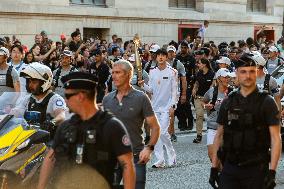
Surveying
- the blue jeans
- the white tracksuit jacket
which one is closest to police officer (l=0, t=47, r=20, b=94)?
the white tracksuit jacket

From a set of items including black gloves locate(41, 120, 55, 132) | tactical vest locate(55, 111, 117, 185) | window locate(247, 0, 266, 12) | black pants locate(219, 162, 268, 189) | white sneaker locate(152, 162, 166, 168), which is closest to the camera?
tactical vest locate(55, 111, 117, 185)

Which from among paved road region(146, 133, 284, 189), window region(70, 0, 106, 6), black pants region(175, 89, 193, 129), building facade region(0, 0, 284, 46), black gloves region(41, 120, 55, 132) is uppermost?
window region(70, 0, 106, 6)

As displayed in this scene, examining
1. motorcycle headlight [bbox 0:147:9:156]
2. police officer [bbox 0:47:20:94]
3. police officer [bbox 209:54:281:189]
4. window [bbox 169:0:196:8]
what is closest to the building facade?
window [bbox 169:0:196:8]

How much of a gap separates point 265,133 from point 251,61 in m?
0.65

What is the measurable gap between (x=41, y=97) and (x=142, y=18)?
65.5ft

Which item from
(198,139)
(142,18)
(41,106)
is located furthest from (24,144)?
(142,18)

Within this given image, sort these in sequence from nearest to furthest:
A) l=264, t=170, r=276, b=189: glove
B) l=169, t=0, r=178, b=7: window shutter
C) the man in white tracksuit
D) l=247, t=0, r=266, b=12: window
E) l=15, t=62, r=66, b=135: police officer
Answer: l=264, t=170, r=276, b=189: glove < l=15, t=62, r=66, b=135: police officer < the man in white tracksuit < l=169, t=0, r=178, b=7: window shutter < l=247, t=0, r=266, b=12: window

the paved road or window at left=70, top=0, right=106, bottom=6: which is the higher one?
window at left=70, top=0, right=106, bottom=6

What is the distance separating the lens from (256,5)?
35938 mm

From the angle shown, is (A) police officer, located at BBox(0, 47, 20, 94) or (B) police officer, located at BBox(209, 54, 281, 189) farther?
(A) police officer, located at BBox(0, 47, 20, 94)

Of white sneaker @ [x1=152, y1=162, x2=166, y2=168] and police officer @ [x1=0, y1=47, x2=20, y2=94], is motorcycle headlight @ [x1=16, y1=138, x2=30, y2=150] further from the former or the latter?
white sneaker @ [x1=152, y1=162, x2=166, y2=168]

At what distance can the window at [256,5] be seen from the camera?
1388 inches

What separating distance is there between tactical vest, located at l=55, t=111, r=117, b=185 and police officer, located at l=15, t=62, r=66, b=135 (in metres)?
2.16

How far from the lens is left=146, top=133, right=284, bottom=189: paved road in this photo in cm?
952
